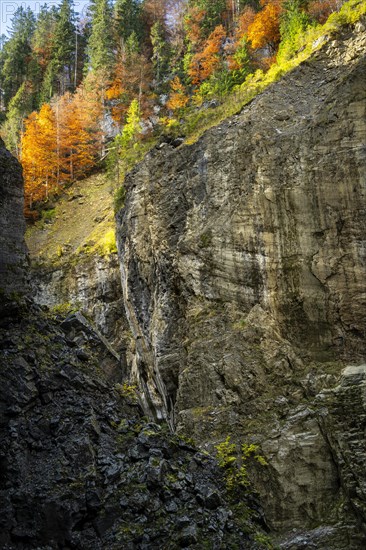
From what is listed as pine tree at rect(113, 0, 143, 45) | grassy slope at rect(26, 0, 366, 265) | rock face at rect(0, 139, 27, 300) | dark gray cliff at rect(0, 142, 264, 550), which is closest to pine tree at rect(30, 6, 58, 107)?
pine tree at rect(113, 0, 143, 45)

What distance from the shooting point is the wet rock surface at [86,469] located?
25.9 ft

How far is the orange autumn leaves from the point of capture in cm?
3669

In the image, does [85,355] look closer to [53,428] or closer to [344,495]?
[53,428]

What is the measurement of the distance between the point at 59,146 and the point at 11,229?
28579 millimetres

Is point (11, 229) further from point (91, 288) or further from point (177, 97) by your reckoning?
point (177, 97)

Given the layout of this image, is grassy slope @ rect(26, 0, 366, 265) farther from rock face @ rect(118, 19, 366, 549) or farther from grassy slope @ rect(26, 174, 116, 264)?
rock face @ rect(118, 19, 366, 549)

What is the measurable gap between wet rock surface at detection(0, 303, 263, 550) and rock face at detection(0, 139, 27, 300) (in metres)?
0.70

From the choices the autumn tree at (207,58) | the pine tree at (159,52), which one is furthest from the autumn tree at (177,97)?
the pine tree at (159,52)

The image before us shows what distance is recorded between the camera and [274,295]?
17.0m

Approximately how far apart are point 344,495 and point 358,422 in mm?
1945

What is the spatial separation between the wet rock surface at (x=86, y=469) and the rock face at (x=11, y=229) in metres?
0.70

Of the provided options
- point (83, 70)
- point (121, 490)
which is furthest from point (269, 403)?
point (83, 70)

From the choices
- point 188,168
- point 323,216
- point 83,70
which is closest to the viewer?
point 323,216

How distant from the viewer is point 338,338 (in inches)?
640
